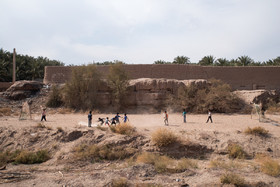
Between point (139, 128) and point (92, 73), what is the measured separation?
403 inches

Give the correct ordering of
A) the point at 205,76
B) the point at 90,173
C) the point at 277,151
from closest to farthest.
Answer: the point at 90,173 → the point at 277,151 → the point at 205,76

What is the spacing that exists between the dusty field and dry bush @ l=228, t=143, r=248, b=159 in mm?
227

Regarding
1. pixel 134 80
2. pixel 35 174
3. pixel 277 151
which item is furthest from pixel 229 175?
pixel 134 80

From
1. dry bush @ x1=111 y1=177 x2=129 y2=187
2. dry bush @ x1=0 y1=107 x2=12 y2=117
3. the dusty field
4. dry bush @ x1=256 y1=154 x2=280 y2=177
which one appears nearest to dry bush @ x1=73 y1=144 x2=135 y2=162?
the dusty field

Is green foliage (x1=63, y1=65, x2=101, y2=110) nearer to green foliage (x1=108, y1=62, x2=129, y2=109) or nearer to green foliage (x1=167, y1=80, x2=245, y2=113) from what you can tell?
green foliage (x1=108, y1=62, x2=129, y2=109)

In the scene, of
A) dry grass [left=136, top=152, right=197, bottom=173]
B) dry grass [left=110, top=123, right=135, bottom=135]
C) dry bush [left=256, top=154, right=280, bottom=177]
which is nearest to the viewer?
dry bush [left=256, top=154, right=280, bottom=177]

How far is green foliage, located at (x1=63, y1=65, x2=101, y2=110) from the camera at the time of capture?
20.4 metres

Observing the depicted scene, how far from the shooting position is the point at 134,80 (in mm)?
21516

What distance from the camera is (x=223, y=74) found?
22.3 metres

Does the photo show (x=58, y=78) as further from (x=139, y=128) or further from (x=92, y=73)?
(x=139, y=128)

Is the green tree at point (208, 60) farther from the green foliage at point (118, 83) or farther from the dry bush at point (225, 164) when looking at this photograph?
the dry bush at point (225, 164)

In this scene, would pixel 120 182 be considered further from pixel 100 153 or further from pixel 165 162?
pixel 100 153

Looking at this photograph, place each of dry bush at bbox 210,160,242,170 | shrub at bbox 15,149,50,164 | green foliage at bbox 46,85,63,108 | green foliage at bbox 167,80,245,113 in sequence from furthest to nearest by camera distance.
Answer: green foliage at bbox 46,85,63,108
green foliage at bbox 167,80,245,113
shrub at bbox 15,149,50,164
dry bush at bbox 210,160,242,170

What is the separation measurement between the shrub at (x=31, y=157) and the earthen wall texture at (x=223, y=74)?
12441 mm
